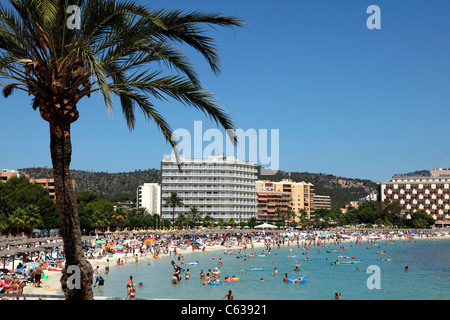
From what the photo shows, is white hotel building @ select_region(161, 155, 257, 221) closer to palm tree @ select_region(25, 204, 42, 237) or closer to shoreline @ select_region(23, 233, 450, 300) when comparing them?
shoreline @ select_region(23, 233, 450, 300)

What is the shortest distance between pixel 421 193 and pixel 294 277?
12335cm

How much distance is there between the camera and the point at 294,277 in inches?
1876

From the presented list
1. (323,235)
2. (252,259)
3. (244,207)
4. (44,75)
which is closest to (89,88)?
(44,75)

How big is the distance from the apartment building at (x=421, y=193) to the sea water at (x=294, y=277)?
91.0 meters

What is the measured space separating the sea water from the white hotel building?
66.1 metres

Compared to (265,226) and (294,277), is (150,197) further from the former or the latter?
(294,277)

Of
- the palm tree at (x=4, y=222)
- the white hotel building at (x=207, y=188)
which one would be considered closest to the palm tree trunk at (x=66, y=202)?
the palm tree at (x=4, y=222)

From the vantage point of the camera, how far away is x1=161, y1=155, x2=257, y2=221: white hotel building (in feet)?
443

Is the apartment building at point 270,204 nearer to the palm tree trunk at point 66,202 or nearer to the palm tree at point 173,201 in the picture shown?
the palm tree at point 173,201

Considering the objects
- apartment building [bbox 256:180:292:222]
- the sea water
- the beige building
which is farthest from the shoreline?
the beige building

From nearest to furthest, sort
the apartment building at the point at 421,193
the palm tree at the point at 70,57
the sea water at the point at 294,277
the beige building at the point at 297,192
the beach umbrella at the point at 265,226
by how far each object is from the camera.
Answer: the palm tree at the point at 70,57
the sea water at the point at 294,277
the beach umbrella at the point at 265,226
the apartment building at the point at 421,193
the beige building at the point at 297,192

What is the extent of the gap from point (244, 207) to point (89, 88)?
13521cm

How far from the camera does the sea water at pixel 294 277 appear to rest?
119ft

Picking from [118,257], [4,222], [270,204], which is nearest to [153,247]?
[118,257]
